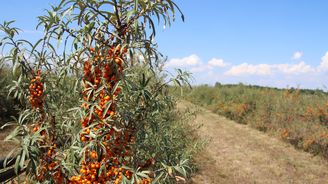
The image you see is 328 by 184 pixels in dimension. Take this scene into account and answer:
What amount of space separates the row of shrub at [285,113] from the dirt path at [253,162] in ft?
1.17

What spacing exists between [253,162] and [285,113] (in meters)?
3.36

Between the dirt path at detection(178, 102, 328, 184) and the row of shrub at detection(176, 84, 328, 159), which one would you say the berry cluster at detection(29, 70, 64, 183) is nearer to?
the dirt path at detection(178, 102, 328, 184)

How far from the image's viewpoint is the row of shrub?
920 centimetres

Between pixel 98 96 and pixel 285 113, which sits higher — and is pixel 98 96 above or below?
above

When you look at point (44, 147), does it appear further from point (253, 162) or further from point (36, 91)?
point (253, 162)

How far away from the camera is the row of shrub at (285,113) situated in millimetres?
9195

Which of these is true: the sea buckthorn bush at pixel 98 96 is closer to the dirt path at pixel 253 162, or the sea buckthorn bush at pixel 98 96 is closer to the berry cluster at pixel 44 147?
the berry cluster at pixel 44 147

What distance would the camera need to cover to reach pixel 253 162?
805 cm

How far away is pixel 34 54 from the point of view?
197 centimetres

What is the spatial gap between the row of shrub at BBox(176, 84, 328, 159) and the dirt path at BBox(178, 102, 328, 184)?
357 millimetres

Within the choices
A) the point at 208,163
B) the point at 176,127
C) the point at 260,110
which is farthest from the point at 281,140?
the point at 176,127

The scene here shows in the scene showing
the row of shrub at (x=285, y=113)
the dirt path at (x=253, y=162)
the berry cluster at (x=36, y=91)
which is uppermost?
the berry cluster at (x=36, y=91)

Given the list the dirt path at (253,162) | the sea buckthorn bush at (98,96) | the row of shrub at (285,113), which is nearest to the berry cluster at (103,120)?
the sea buckthorn bush at (98,96)

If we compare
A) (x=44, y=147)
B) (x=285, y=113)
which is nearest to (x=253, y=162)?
(x=285, y=113)
